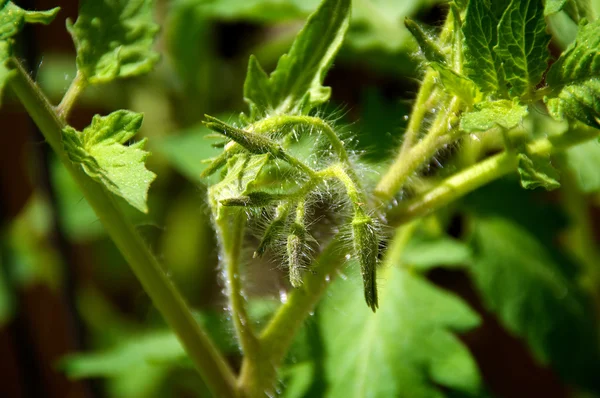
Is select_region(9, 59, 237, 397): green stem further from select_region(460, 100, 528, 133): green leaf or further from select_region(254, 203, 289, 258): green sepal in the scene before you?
select_region(460, 100, 528, 133): green leaf

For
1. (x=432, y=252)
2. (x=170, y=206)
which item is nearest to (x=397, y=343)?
(x=432, y=252)

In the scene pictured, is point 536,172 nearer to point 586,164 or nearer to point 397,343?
point 397,343

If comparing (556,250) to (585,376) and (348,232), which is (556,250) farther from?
(348,232)

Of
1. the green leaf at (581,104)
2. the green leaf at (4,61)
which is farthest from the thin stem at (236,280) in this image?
the green leaf at (581,104)

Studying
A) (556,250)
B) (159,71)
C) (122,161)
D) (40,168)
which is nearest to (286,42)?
(159,71)

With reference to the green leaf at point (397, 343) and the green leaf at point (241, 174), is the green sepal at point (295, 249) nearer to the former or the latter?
the green leaf at point (241, 174)
